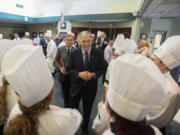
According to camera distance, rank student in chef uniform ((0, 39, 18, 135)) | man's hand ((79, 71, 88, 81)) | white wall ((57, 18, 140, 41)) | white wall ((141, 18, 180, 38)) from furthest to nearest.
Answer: white wall ((141, 18, 180, 38)) < white wall ((57, 18, 140, 41)) < man's hand ((79, 71, 88, 81)) < student in chef uniform ((0, 39, 18, 135))

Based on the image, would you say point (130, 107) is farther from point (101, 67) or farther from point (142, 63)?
point (101, 67)

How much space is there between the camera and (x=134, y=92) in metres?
0.48

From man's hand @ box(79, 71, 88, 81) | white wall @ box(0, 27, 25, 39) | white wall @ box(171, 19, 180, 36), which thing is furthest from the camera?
white wall @ box(0, 27, 25, 39)

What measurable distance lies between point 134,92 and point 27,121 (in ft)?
1.82

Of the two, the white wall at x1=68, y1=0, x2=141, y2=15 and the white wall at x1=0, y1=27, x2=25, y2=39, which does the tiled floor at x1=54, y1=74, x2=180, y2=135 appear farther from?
the white wall at x1=0, y1=27, x2=25, y2=39

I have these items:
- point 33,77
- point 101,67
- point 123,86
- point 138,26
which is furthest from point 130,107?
point 138,26

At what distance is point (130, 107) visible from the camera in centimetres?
49

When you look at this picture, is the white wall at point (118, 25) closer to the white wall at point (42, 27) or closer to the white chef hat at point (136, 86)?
the white wall at point (42, 27)

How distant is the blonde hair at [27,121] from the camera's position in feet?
1.80

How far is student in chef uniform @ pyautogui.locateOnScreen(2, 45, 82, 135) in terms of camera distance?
0.55m

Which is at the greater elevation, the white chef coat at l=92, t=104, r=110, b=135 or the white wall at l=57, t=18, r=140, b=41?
the white wall at l=57, t=18, r=140, b=41

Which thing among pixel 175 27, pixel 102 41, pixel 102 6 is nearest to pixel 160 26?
pixel 175 27

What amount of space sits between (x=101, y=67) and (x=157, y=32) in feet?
20.9

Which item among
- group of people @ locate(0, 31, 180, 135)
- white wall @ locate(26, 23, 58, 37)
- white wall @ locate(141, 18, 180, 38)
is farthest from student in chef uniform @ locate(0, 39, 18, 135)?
white wall @ locate(26, 23, 58, 37)
